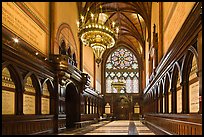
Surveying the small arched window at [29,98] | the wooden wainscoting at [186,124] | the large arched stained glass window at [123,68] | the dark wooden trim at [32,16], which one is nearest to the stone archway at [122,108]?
the large arched stained glass window at [123,68]

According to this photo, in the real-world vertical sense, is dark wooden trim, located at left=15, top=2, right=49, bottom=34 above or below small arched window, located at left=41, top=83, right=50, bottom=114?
above

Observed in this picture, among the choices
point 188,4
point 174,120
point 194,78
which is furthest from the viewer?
point 174,120

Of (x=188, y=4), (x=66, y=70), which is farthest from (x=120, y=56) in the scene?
(x=188, y=4)

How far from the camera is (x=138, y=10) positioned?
22.6m

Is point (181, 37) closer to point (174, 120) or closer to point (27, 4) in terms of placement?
point (174, 120)

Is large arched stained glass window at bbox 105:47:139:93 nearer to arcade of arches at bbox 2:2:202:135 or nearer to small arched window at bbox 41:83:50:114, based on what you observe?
arcade of arches at bbox 2:2:202:135

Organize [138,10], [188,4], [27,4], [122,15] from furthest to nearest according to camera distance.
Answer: [122,15]
[138,10]
[27,4]
[188,4]

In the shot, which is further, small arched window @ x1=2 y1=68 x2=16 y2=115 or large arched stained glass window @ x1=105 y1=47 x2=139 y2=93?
large arched stained glass window @ x1=105 y1=47 x2=139 y2=93

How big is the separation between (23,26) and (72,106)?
333 inches

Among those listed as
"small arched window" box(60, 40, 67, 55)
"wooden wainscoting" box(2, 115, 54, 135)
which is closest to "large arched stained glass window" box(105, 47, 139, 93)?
"small arched window" box(60, 40, 67, 55)

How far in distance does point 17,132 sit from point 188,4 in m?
5.75

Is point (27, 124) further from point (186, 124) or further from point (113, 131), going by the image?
point (186, 124)

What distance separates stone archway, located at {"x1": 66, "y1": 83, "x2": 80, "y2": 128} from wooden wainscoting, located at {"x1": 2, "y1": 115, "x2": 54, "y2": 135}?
16.0ft

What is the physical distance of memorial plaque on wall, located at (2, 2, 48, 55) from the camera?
8.78 m
